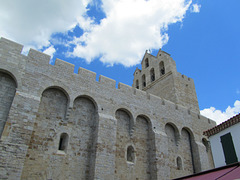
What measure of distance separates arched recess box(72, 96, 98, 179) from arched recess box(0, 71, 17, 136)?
3.25 meters

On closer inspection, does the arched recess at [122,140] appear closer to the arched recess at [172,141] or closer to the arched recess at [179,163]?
the arched recess at [172,141]

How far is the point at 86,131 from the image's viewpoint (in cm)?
1150

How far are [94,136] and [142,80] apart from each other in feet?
41.5

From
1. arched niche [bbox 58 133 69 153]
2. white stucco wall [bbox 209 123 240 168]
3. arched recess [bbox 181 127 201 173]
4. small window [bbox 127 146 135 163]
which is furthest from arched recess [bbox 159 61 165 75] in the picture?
arched niche [bbox 58 133 69 153]

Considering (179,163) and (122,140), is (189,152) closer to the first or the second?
(179,163)

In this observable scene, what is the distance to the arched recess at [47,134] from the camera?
9.30m

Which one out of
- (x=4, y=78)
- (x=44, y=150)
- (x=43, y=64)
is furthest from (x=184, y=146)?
(x=4, y=78)

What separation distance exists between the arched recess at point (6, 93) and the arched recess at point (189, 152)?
1188cm

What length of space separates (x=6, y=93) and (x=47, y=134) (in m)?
2.79

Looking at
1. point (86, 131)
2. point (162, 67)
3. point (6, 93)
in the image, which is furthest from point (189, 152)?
point (6, 93)

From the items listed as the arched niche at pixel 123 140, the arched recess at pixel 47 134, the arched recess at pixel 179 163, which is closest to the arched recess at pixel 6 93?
the arched recess at pixel 47 134

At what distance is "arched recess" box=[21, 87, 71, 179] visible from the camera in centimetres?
930

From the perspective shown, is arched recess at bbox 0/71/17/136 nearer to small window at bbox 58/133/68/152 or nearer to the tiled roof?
small window at bbox 58/133/68/152

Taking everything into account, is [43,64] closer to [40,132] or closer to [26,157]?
[40,132]
